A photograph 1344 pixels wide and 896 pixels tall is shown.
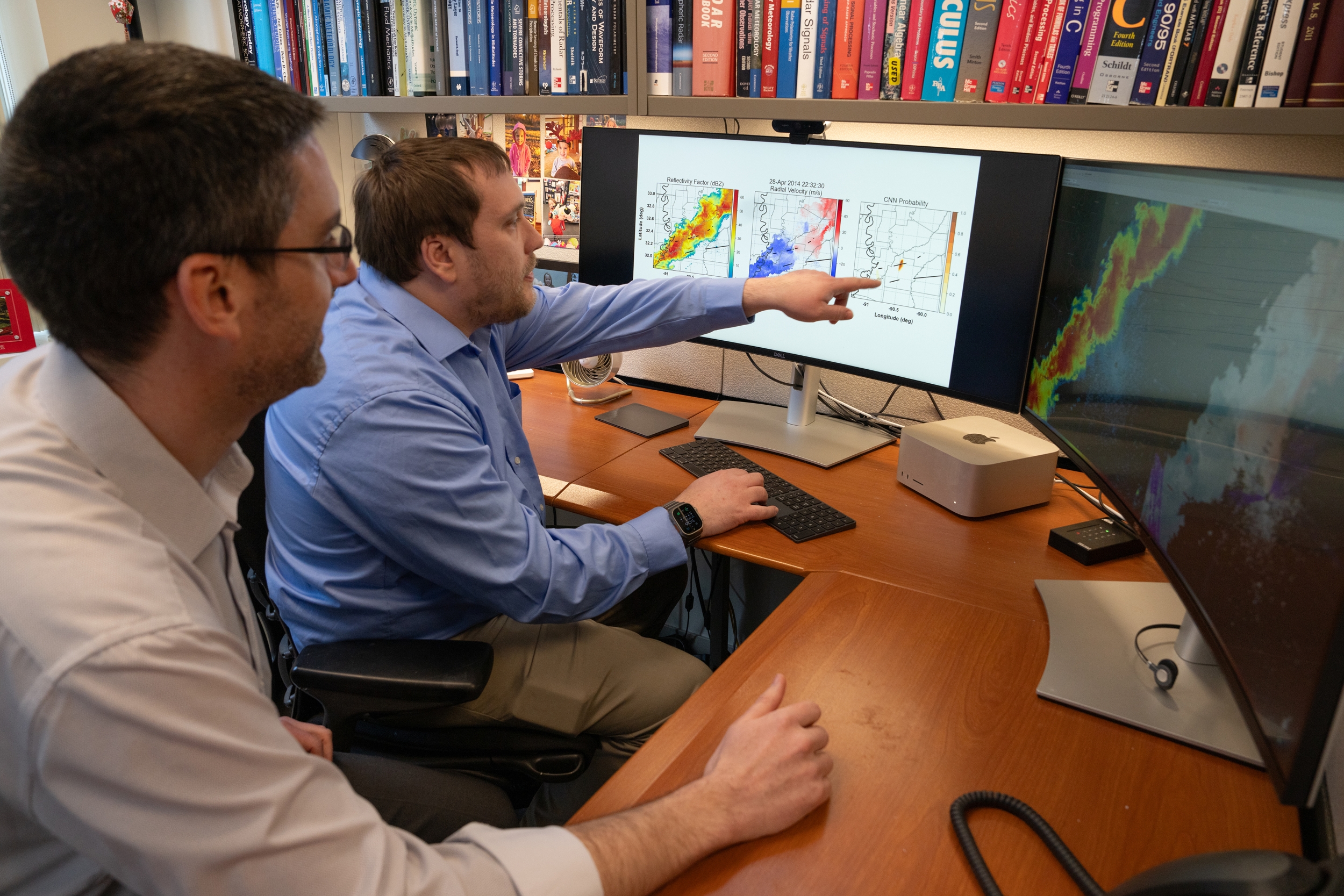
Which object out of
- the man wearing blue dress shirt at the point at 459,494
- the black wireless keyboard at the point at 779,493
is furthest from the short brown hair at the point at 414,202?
the black wireless keyboard at the point at 779,493

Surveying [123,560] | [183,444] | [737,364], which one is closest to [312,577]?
[183,444]

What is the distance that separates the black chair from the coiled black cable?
1.87ft

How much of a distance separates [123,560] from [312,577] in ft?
2.20

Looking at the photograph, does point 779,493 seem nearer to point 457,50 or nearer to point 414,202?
point 414,202

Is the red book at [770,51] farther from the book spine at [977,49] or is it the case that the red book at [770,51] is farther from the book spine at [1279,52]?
the book spine at [1279,52]

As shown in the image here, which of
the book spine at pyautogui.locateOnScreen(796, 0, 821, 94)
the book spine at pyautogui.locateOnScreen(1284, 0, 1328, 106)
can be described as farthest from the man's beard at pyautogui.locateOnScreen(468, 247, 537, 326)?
the book spine at pyautogui.locateOnScreen(1284, 0, 1328, 106)

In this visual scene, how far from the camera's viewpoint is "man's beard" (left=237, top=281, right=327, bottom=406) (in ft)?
2.44

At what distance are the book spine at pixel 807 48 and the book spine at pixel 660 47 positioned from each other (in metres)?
0.27

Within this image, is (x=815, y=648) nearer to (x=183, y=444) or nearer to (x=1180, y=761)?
(x=1180, y=761)

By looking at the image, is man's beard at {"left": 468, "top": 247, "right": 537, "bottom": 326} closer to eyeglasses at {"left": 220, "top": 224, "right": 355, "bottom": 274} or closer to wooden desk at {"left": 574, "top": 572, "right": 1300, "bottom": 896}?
eyeglasses at {"left": 220, "top": 224, "right": 355, "bottom": 274}

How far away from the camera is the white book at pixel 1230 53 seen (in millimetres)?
1186

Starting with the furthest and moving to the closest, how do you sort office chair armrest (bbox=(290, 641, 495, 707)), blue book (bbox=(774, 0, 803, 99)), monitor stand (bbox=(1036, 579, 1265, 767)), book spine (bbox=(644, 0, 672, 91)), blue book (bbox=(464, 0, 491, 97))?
blue book (bbox=(464, 0, 491, 97)) < book spine (bbox=(644, 0, 672, 91)) < blue book (bbox=(774, 0, 803, 99)) < office chair armrest (bbox=(290, 641, 495, 707)) < monitor stand (bbox=(1036, 579, 1265, 767))

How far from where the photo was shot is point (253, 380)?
2.48ft

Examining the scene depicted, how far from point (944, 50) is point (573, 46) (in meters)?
0.73
